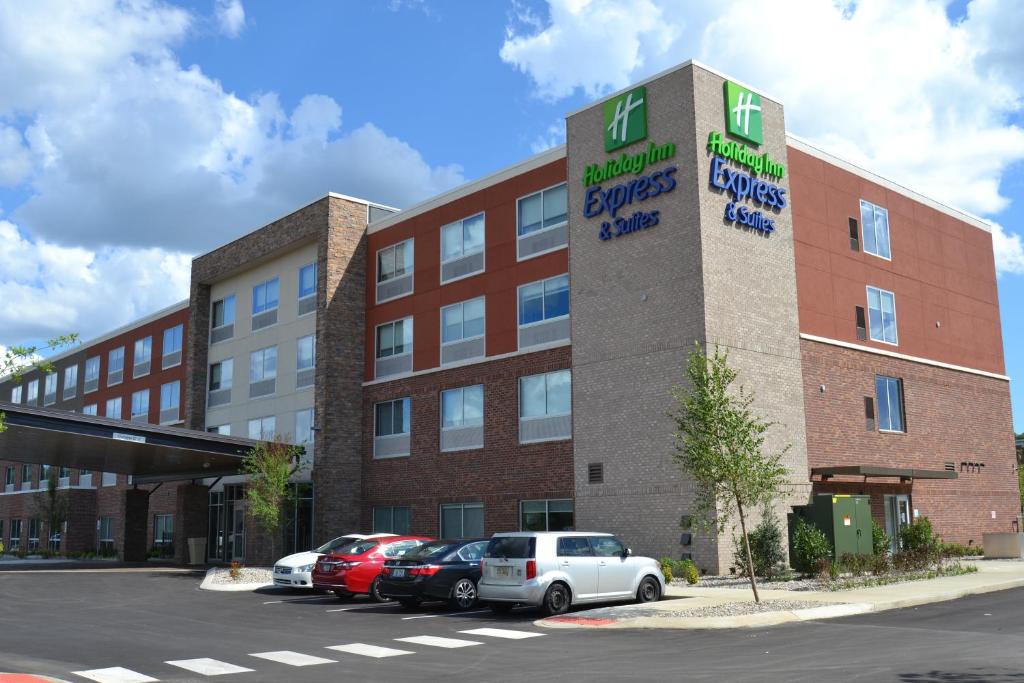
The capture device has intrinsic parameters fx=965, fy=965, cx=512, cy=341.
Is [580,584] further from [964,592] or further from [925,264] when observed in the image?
[925,264]

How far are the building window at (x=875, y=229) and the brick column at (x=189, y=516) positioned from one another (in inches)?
1185

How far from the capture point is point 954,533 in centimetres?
3344

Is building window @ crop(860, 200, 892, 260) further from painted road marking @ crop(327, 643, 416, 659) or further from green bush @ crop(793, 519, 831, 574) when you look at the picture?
painted road marking @ crop(327, 643, 416, 659)

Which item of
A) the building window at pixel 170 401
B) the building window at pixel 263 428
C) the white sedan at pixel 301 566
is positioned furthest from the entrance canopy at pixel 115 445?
the white sedan at pixel 301 566

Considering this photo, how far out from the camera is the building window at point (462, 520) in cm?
3247

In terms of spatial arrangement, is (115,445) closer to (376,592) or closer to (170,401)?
(170,401)

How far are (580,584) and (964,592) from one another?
8.64 metres

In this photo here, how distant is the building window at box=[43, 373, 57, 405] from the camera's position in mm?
66625

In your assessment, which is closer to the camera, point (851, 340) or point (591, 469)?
point (591, 469)

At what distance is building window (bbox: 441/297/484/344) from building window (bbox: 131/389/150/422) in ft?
85.2

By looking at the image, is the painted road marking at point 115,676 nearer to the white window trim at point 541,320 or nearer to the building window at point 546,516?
the building window at point 546,516

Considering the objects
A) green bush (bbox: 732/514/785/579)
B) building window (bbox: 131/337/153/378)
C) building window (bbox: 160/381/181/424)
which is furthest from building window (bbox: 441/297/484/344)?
building window (bbox: 131/337/153/378)

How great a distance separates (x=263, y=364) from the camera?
1677 inches

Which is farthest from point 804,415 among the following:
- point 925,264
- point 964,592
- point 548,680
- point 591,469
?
point 548,680
